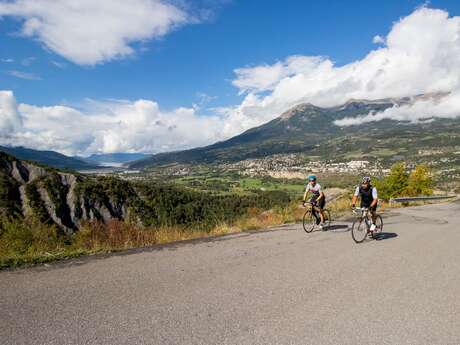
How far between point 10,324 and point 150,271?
2.78 m

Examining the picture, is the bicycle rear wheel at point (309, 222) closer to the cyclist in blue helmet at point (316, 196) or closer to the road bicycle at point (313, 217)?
the road bicycle at point (313, 217)

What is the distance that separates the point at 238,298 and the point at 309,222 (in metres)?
7.63

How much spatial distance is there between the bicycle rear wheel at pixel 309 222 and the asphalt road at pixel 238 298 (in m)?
3.43

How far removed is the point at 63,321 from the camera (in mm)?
4344

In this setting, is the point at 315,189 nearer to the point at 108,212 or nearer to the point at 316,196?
the point at 316,196

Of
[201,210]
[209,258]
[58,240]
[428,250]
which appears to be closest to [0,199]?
[201,210]

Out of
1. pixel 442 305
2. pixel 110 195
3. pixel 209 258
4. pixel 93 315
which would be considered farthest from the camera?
pixel 110 195

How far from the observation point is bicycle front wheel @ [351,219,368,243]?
10341 millimetres

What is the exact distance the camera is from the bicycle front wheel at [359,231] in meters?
10.3

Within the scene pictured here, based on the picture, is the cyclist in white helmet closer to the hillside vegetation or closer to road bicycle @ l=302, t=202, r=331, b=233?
→ road bicycle @ l=302, t=202, r=331, b=233

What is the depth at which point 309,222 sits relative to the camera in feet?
40.5

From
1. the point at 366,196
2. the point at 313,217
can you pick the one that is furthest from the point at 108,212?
the point at 366,196

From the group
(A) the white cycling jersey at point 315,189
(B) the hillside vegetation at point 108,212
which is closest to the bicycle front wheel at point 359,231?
(A) the white cycling jersey at point 315,189

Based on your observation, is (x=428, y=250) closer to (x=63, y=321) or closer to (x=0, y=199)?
(x=63, y=321)
